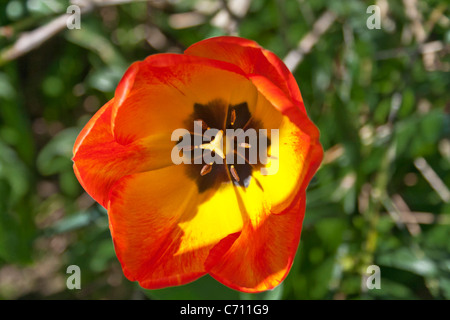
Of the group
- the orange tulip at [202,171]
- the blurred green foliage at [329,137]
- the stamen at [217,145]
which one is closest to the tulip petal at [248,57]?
the orange tulip at [202,171]

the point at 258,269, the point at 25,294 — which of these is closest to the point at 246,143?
the point at 258,269

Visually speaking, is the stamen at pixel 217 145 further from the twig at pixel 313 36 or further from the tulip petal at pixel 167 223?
the twig at pixel 313 36

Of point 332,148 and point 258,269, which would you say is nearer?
point 258,269

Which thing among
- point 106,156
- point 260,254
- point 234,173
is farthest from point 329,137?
point 106,156

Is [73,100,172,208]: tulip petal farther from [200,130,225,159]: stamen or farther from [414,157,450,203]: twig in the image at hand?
[414,157,450,203]: twig

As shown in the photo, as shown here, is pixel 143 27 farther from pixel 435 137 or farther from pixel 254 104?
pixel 435 137

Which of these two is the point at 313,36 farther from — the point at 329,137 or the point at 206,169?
the point at 206,169

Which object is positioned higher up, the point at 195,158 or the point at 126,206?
the point at 195,158
